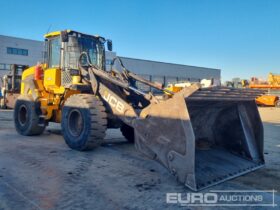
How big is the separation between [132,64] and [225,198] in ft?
151

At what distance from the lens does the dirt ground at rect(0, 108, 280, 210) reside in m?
3.68

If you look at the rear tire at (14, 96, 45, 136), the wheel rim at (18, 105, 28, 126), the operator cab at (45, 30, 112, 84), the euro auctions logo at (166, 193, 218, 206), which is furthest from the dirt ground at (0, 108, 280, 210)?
the operator cab at (45, 30, 112, 84)

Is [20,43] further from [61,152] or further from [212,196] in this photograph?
[212,196]

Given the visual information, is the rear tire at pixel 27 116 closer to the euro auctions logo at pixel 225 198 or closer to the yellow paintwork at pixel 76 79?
the yellow paintwork at pixel 76 79

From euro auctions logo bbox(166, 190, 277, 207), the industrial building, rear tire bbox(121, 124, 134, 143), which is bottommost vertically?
euro auctions logo bbox(166, 190, 277, 207)

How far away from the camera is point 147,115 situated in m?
4.83

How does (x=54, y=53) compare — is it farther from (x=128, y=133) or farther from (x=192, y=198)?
(x=192, y=198)

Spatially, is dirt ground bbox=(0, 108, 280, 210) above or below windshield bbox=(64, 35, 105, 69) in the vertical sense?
below

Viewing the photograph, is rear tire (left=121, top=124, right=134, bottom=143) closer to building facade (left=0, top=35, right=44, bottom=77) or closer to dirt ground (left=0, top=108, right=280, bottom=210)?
dirt ground (left=0, top=108, right=280, bottom=210)

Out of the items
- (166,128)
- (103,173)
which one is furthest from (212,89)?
(103,173)

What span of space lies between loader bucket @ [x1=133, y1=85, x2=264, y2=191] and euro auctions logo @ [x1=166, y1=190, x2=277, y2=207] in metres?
0.15

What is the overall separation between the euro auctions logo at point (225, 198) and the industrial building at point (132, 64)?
17.2 metres

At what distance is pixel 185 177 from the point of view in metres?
4.01

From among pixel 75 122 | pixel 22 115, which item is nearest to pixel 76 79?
pixel 75 122
